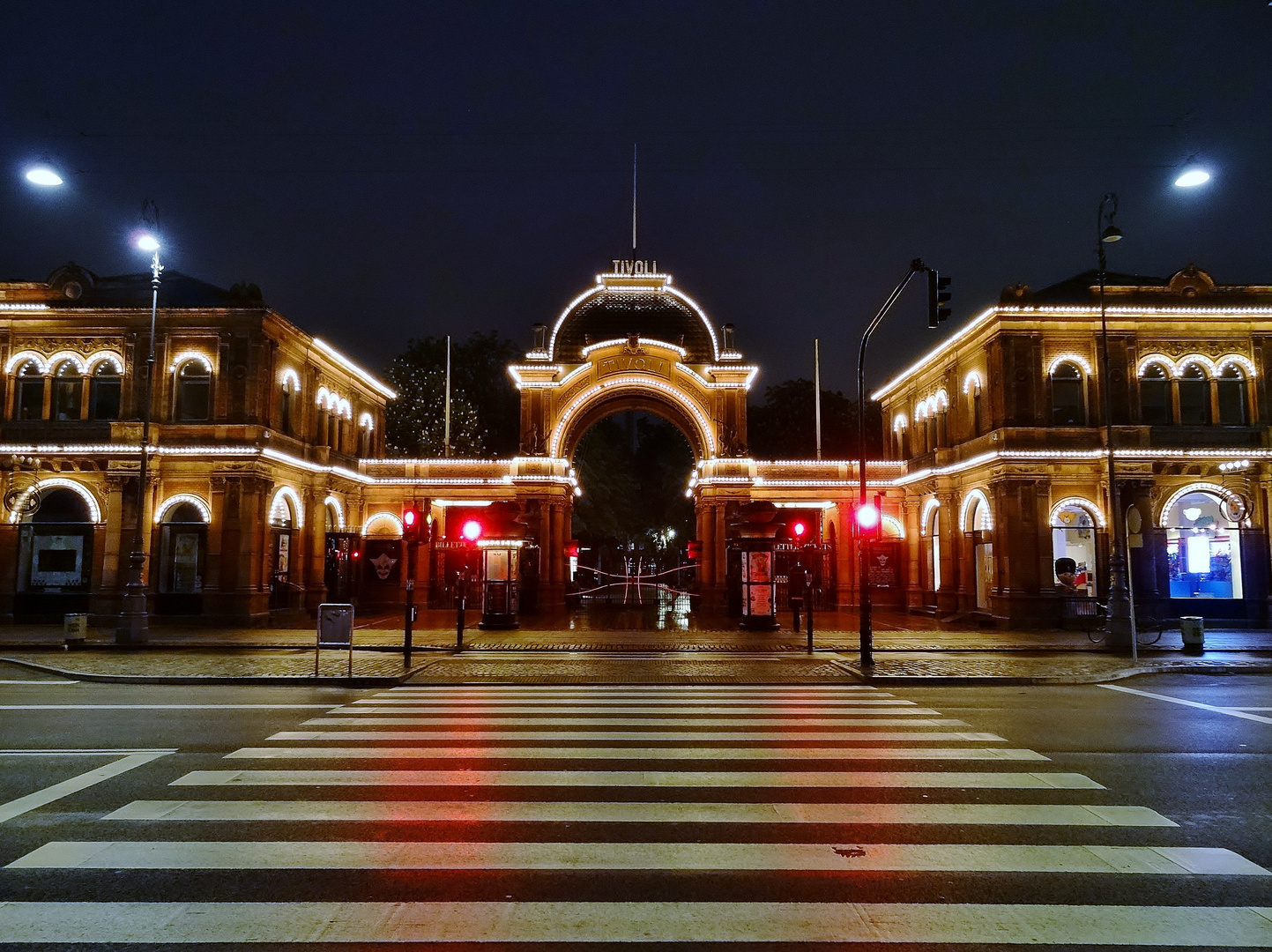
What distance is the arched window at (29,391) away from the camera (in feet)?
100

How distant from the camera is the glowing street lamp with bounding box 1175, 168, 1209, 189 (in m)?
15.9

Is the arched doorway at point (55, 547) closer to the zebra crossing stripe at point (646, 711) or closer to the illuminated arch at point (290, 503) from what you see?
the illuminated arch at point (290, 503)

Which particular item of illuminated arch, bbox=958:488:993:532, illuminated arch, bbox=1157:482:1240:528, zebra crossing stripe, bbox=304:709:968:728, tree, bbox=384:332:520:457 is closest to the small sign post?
zebra crossing stripe, bbox=304:709:968:728

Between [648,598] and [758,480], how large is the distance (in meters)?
10.3

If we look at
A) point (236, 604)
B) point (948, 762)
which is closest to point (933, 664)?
point (948, 762)

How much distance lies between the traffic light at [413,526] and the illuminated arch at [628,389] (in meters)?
22.0

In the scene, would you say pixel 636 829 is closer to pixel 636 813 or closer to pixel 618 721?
pixel 636 813

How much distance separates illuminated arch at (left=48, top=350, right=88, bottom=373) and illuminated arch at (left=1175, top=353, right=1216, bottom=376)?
38043 millimetres

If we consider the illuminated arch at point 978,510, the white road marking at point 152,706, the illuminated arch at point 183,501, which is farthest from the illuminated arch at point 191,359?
the illuminated arch at point 978,510

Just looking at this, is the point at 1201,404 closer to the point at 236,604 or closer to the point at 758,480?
the point at 758,480

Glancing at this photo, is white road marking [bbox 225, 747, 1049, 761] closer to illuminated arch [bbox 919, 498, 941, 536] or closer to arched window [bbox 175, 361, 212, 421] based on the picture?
arched window [bbox 175, 361, 212, 421]

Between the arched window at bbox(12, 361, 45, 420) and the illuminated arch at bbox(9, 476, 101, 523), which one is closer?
the illuminated arch at bbox(9, 476, 101, 523)

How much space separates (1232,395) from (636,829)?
106 ft

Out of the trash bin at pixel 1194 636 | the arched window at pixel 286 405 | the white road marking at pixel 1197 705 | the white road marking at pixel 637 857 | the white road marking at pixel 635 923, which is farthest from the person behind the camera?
the arched window at pixel 286 405
